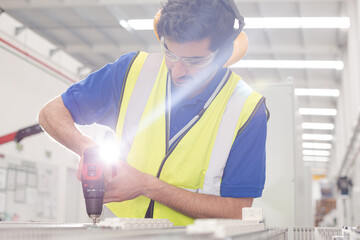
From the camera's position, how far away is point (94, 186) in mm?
1451

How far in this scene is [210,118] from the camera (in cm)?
169

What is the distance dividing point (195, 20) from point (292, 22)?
8.21 m

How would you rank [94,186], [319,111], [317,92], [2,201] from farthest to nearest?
[319,111]
[317,92]
[2,201]
[94,186]

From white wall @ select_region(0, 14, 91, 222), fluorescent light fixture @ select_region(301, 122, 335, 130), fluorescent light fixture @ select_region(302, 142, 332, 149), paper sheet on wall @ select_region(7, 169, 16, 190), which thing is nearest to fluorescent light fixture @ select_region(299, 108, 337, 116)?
fluorescent light fixture @ select_region(301, 122, 335, 130)

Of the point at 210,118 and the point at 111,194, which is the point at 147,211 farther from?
the point at 210,118

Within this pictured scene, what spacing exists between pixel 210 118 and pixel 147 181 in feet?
1.16

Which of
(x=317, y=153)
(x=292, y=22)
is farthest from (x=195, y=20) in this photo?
(x=317, y=153)

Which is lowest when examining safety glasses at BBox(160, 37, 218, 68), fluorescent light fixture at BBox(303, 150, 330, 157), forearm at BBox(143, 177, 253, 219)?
forearm at BBox(143, 177, 253, 219)

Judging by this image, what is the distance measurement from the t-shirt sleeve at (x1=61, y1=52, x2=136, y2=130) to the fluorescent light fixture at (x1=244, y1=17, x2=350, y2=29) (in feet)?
25.5

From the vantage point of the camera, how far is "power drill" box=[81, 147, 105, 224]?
1437mm

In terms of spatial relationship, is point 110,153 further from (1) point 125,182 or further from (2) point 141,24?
(2) point 141,24

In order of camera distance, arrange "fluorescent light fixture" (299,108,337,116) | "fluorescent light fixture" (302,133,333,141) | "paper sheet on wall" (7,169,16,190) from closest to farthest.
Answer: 1. "paper sheet on wall" (7,169,16,190)
2. "fluorescent light fixture" (299,108,337,116)
3. "fluorescent light fixture" (302,133,333,141)

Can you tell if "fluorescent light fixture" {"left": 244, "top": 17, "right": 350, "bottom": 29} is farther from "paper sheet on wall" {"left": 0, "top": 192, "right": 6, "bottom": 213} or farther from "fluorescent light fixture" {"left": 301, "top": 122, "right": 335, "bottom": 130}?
"fluorescent light fixture" {"left": 301, "top": 122, "right": 335, "bottom": 130}

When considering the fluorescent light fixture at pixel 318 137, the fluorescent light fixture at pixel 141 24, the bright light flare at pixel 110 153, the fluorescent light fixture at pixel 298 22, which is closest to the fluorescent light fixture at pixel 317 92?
the fluorescent light fixture at pixel 298 22
